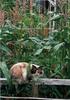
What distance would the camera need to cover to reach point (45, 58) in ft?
→ 10.6

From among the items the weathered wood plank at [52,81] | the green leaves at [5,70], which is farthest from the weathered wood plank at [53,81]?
the green leaves at [5,70]

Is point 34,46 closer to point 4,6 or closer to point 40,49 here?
point 40,49

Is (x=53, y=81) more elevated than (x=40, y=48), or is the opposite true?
(x=40, y=48)

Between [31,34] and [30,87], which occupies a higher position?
[31,34]

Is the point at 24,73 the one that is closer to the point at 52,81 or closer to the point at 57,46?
the point at 52,81

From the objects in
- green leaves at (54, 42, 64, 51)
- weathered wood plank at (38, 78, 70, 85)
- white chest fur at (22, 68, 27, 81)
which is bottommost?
weathered wood plank at (38, 78, 70, 85)

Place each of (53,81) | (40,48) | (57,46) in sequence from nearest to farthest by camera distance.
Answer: (53,81)
(57,46)
(40,48)

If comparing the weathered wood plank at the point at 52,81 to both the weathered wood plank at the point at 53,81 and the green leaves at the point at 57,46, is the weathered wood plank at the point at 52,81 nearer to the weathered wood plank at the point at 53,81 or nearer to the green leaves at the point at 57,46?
the weathered wood plank at the point at 53,81

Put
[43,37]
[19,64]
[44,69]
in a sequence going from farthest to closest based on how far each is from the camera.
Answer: [43,37]
[44,69]
[19,64]

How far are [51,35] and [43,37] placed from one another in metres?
0.10

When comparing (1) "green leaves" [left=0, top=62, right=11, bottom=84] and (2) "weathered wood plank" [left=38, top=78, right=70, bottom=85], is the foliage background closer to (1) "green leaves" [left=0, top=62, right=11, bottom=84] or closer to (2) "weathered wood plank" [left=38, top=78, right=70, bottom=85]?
(1) "green leaves" [left=0, top=62, right=11, bottom=84]

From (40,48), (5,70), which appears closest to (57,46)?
(40,48)

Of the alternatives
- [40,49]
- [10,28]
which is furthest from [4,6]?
[40,49]

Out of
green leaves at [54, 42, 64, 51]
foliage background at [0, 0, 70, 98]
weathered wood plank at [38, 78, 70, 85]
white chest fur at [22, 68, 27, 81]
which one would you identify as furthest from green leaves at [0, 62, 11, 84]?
green leaves at [54, 42, 64, 51]
